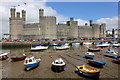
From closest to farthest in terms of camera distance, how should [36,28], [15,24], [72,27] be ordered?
1. [36,28]
2. [15,24]
3. [72,27]

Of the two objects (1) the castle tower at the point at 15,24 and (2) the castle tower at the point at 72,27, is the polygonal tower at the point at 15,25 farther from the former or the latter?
(2) the castle tower at the point at 72,27

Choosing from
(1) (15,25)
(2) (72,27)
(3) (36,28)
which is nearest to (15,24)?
(1) (15,25)

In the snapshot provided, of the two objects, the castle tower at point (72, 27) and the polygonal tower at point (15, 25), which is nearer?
the polygonal tower at point (15, 25)

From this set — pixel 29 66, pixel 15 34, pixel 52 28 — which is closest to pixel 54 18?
pixel 52 28

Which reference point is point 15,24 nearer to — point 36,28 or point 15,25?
point 15,25

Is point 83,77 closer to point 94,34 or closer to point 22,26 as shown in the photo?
point 22,26

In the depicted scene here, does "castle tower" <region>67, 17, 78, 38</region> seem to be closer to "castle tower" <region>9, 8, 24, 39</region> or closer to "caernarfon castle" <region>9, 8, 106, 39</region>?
"caernarfon castle" <region>9, 8, 106, 39</region>

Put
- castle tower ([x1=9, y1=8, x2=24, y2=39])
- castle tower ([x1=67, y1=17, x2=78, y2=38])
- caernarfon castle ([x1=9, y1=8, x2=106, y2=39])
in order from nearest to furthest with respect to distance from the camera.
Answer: caernarfon castle ([x1=9, y1=8, x2=106, y2=39]), castle tower ([x1=9, y1=8, x2=24, y2=39]), castle tower ([x1=67, y1=17, x2=78, y2=38])

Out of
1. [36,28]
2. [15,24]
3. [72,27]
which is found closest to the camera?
[36,28]

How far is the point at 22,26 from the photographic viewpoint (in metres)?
51.5

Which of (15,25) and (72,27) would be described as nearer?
(15,25)

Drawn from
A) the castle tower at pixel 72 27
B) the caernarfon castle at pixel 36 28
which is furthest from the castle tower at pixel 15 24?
the castle tower at pixel 72 27

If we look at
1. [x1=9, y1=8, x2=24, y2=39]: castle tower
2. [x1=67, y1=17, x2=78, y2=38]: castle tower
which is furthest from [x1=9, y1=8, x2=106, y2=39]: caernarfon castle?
[x1=67, y1=17, x2=78, y2=38]: castle tower

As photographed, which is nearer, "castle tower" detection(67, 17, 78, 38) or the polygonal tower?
the polygonal tower
